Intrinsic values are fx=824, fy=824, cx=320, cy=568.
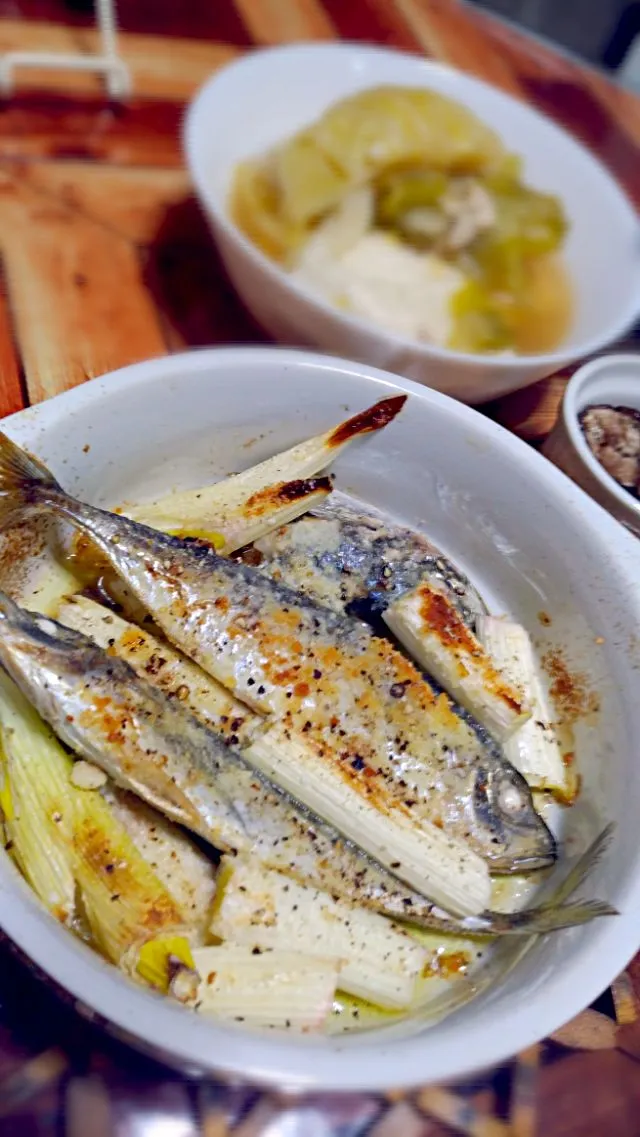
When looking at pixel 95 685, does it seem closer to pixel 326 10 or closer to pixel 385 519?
pixel 385 519

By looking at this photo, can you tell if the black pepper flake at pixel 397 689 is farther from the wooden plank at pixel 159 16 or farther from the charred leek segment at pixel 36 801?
the wooden plank at pixel 159 16

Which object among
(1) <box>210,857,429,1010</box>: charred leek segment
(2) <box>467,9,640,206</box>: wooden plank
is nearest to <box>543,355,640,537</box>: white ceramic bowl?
(1) <box>210,857,429,1010</box>: charred leek segment

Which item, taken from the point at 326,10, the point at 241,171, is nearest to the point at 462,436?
the point at 241,171

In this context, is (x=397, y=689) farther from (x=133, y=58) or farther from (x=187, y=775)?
(x=133, y=58)

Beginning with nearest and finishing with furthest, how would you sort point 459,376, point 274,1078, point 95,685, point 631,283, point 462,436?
point 274,1078, point 95,685, point 462,436, point 459,376, point 631,283

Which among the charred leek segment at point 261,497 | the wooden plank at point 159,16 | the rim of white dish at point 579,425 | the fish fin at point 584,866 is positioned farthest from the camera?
the wooden plank at point 159,16

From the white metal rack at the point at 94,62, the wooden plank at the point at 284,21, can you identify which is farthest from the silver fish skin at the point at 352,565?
the wooden plank at the point at 284,21
